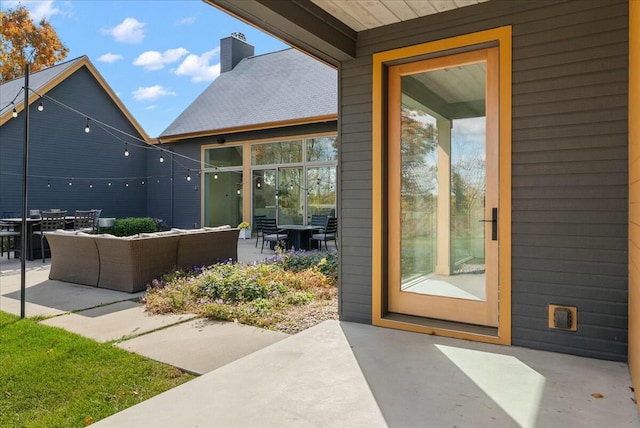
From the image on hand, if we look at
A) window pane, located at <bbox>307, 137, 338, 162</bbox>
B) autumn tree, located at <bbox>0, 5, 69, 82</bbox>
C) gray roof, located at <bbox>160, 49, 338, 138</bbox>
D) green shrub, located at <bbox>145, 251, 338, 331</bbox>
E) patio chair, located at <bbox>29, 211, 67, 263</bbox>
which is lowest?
green shrub, located at <bbox>145, 251, 338, 331</bbox>

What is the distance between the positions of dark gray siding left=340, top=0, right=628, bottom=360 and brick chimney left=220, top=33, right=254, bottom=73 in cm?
1384

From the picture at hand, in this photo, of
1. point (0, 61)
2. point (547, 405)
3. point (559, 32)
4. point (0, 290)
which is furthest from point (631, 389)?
point (0, 61)

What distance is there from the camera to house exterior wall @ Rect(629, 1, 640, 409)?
2.16m

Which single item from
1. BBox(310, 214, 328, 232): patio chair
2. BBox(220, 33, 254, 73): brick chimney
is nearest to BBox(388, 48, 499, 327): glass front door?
BBox(310, 214, 328, 232): patio chair

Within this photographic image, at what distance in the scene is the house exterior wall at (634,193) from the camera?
7.08 ft

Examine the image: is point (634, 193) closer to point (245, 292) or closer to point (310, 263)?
point (245, 292)

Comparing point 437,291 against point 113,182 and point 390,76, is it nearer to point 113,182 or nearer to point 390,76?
point 390,76

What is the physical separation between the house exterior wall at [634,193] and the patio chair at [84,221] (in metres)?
9.17

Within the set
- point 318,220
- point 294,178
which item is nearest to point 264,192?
point 294,178

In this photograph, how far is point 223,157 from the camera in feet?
42.7

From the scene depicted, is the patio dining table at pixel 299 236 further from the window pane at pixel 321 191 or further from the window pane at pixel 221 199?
the window pane at pixel 221 199

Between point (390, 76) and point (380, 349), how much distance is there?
2339mm

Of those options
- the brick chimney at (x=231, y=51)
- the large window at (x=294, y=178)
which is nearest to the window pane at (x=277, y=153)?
the large window at (x=294, y=178)

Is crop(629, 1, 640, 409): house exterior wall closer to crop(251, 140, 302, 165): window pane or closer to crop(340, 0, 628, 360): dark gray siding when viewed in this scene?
crop(340, 0, 628, 360): dark gray siding
